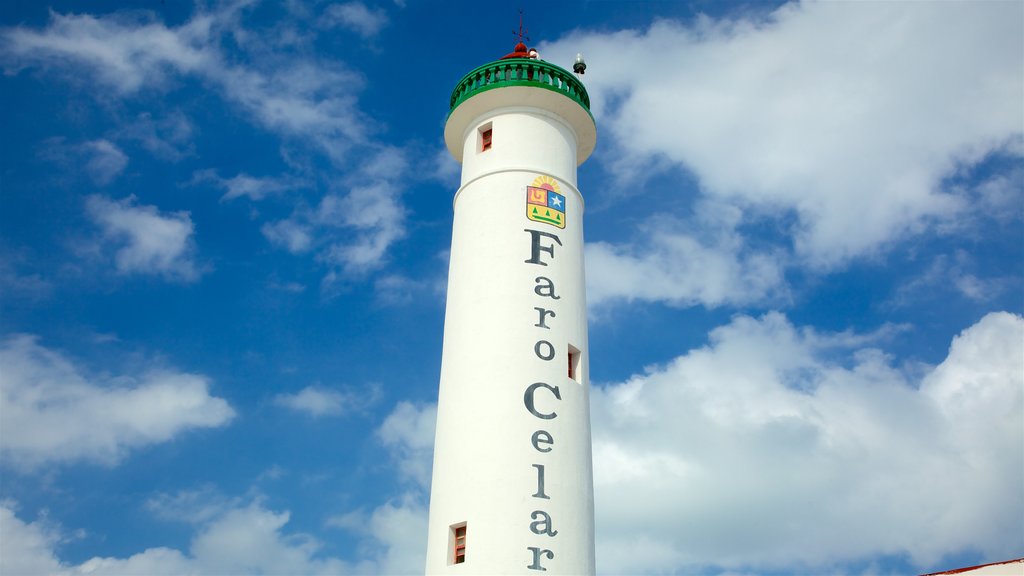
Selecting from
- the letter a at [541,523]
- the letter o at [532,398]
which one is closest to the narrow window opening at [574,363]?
the letter o at [532,398]

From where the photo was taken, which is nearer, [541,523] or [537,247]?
[541,523]

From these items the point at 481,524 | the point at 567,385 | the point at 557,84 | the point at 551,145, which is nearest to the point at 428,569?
the point at 481,524

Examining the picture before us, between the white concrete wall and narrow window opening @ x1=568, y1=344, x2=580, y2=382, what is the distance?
15 cm

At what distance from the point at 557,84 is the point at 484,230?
5938mm

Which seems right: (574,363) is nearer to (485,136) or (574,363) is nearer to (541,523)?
(541,523)

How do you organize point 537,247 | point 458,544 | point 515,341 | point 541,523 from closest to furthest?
point 541,523 → point 458,544 → point 515,341 → point 537,247

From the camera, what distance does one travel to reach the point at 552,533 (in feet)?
73.3

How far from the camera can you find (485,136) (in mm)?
30000

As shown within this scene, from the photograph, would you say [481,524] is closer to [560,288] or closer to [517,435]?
[517,435]

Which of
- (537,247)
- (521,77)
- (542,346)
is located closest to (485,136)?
(521,77)

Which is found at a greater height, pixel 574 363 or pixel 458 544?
pixel 574 363

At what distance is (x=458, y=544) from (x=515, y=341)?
5525 millimetres

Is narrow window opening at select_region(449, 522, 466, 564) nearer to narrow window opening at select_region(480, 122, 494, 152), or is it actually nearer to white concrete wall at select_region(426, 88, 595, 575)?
white concrete wall at select_region(426, 88, 595, 575)

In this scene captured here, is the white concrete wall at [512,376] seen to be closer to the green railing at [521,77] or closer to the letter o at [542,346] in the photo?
the letter o at [542,346]
